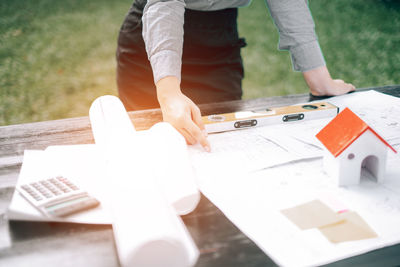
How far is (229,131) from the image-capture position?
0.88m

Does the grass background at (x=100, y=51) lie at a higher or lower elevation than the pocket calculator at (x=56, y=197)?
lower

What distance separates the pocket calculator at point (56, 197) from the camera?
1.76ft

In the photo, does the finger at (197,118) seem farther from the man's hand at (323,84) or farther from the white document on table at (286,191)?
the man's hand at (323,84)

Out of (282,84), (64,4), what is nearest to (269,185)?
(282,84)

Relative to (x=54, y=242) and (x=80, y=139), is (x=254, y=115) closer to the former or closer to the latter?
(x=80, y=139)

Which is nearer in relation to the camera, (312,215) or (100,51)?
(312,215)

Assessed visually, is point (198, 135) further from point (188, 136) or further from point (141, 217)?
point (141, 217)

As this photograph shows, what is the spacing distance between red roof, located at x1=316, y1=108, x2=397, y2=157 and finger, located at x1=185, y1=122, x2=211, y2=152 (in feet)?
0.72

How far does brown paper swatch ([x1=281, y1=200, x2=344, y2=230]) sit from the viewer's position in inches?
20.3

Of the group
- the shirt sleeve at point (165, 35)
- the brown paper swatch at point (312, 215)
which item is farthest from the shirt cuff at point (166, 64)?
the brown paper swatch at point (312, 215)

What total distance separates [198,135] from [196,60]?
20.1 inches

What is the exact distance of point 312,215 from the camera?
533 millimetres

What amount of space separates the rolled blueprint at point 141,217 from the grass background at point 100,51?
7.96 feet

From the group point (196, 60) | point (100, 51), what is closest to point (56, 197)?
point (196, 60)
